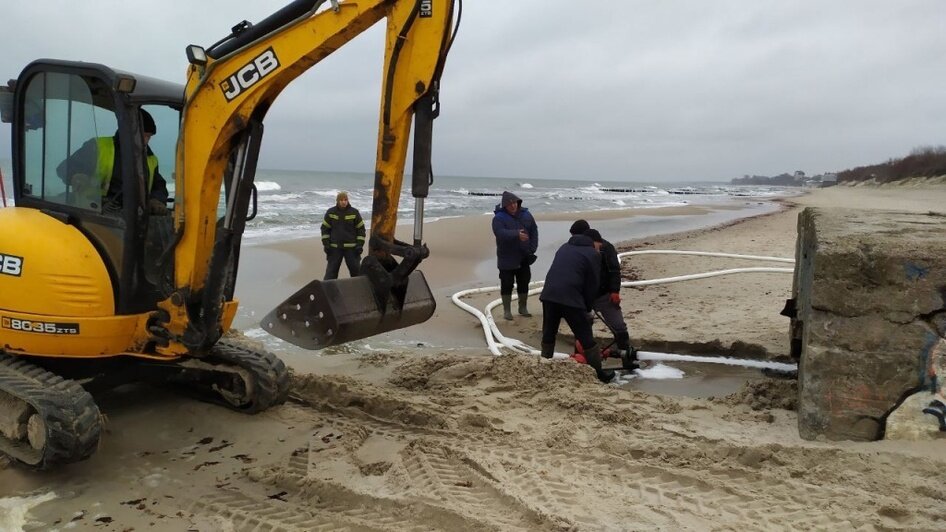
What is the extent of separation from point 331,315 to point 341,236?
4974 millimetres

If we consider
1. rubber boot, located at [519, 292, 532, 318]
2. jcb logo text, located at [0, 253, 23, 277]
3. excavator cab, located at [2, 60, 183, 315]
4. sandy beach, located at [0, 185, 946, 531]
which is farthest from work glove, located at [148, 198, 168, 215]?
rubber boot, located at [519, 292, 532, 318]

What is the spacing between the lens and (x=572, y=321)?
5961mm

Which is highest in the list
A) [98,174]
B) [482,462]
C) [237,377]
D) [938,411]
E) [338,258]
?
[98,174]

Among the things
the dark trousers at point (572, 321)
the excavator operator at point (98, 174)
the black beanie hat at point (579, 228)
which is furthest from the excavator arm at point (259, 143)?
the black beanie hat at point (579, 228)

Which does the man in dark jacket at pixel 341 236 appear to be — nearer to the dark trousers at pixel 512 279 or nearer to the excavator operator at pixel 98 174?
the dark trousers at pixel 512 279

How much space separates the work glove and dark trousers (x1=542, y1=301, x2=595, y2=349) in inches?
127

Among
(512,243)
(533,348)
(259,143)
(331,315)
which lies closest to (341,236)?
(512,243)

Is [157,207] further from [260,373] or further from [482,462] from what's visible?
[482,462]

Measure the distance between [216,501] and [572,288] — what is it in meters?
3.30

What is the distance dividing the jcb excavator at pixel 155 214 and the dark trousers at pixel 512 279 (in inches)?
163

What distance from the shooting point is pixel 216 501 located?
12.2 ft

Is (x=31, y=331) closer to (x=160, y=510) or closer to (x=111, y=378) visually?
(x=111, y=378)

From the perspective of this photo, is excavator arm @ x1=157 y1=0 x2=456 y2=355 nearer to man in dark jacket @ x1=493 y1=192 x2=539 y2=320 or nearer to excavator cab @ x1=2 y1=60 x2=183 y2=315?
excavator cab @ x1=2 y1=60 x2=183 y2=315

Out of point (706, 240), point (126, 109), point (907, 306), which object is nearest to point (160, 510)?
point (126, 109)
